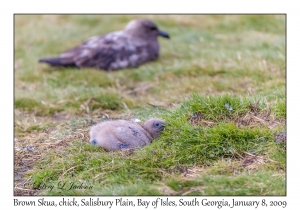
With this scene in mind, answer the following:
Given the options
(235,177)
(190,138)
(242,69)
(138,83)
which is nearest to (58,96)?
(138,83)

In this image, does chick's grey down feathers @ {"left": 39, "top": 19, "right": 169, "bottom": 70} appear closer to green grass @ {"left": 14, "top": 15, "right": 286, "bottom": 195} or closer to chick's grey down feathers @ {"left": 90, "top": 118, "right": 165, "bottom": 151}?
green grass @ {"left": 14, "top": 15, "right": 286, "bottom": 195}

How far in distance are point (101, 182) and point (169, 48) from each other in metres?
6.36

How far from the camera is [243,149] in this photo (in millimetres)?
4977

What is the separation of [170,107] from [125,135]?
4.08ft

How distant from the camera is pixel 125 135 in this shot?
17.1 ft

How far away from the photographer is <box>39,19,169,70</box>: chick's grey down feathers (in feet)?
31.8

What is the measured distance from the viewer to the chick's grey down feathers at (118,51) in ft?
31.8

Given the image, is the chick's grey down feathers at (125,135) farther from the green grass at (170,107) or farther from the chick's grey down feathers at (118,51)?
the chick's grey down feathers at (118,51)

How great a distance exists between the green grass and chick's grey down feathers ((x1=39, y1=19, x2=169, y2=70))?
23 cm

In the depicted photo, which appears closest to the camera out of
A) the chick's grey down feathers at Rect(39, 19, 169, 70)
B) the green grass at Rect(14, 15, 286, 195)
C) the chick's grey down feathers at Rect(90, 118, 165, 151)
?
the green grass at Rect(14, 15, 286, 195)

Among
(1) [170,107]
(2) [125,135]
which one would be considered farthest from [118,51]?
(2) [125,135]

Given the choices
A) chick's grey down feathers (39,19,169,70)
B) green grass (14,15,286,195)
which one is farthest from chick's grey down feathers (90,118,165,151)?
chick's grey down feathers (39,19,169,70)

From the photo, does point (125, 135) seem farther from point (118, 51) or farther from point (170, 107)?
point (118, 51)
